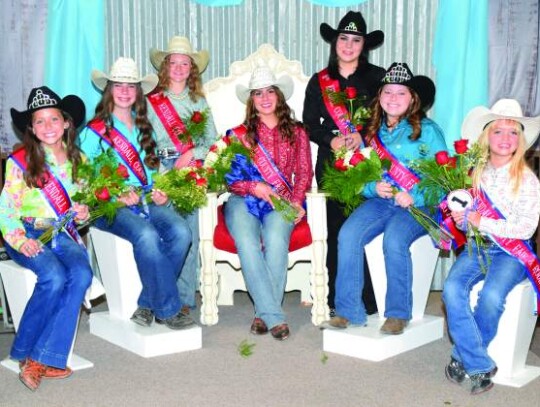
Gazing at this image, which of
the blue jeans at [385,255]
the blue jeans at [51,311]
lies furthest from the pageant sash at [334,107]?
the blue jeans at [51,311]

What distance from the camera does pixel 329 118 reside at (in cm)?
415

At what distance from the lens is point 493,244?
324 centimetres

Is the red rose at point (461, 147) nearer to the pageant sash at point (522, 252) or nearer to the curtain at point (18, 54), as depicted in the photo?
the pageant sash at point (522, 252)

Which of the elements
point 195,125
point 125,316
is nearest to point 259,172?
point 195,125

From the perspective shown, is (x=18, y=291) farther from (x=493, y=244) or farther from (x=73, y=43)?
(x=493, y=244)

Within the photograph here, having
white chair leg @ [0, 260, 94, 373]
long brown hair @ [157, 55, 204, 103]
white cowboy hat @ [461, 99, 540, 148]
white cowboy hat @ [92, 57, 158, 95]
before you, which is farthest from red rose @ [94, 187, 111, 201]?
white cowboy hat @ [461, 99, 540, 148]

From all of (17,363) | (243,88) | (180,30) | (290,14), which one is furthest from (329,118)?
(17,363)

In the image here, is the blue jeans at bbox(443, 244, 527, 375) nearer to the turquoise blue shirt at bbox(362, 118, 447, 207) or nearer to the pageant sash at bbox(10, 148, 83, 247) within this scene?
the turquoise blue shirt at bbox(362, 118, 447, 207)

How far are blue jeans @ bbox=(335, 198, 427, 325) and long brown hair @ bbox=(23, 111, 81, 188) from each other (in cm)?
124

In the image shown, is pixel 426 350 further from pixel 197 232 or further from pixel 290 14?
pixel 290 14

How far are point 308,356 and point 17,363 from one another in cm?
125

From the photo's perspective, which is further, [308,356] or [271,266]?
[271,266]

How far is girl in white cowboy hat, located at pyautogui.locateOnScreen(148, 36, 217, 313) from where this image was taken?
410cm

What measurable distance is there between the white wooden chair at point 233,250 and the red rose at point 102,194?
64cm
